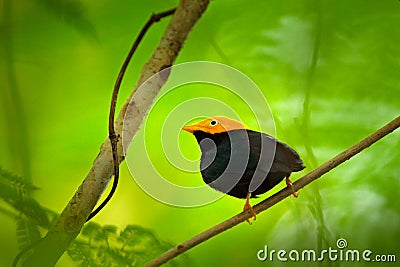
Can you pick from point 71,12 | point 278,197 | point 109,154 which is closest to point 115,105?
point 109,154

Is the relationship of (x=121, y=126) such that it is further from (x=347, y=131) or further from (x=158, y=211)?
(x=347, y=131)

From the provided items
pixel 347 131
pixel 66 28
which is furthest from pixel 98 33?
pixel 347 131

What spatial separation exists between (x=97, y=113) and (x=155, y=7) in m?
0.23

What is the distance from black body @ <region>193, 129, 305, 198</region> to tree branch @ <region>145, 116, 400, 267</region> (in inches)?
1.0

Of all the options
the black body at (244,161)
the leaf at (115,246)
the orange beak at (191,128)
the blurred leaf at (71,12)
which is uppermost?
the blurred leaf at (71,12)

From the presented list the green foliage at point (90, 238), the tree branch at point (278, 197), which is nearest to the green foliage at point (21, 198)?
the green foliage at point (90, 238)

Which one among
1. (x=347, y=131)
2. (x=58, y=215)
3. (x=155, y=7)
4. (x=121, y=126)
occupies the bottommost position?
(x=58, y=215)

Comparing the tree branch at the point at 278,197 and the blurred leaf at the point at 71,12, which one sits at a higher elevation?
the blurred leaf at the point at 71,12

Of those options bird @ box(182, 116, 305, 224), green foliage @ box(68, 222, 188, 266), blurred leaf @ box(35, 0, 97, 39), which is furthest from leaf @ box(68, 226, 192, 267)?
blurred leaf @ box(35, 0, 97, 39)

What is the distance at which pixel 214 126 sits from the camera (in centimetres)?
110

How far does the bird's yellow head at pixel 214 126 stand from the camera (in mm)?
1097

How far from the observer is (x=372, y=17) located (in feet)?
3.87

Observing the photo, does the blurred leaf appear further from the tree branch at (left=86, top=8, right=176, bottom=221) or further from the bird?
the bird

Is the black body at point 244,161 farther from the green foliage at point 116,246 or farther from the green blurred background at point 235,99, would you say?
the green foliage at point 116,246
